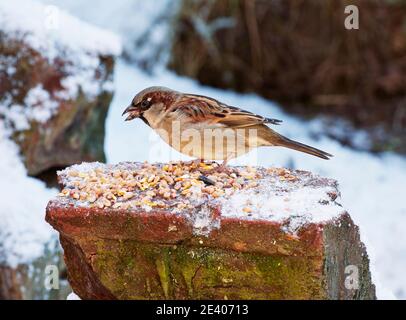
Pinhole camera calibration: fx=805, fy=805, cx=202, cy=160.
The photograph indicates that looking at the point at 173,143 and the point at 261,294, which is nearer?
the point at 261,294

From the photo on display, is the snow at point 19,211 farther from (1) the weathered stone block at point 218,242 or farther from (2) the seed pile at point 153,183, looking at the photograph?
(1) the weathered stone block at point 218,242

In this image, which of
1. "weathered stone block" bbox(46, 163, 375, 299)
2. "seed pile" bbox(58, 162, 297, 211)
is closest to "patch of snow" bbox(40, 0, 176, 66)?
"seed pile" bbox(58, 162, 297, 211)

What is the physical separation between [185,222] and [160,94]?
39.1 inches

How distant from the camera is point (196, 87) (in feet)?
28.9

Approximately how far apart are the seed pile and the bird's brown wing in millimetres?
222

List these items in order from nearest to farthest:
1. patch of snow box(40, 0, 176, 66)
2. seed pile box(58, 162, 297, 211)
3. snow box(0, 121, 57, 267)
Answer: seed pile box(58, 162, 297, 211) < snow box(0, 121, 57, 267) < patch of snow box(40, 0, 176, 66)

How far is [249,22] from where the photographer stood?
9.38 m

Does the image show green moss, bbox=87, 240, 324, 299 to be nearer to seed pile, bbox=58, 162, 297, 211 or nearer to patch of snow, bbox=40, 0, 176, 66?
seed pile, bbox=58, 162, 297, 211

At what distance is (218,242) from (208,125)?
2.98 ft

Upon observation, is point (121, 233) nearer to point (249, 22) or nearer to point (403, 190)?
point (403, 190)

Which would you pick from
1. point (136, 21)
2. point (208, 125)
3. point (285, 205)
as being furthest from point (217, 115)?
point (136, 21)

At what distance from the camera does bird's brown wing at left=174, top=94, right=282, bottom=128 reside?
401 centimetres

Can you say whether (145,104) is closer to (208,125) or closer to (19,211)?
(208,125)

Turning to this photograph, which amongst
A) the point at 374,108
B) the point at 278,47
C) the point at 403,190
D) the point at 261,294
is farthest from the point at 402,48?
the point at 261,294
